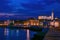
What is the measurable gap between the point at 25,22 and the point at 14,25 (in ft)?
38.1

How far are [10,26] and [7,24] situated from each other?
7900 millimetres

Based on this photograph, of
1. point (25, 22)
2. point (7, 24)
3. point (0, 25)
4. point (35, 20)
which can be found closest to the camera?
point (35, 20)

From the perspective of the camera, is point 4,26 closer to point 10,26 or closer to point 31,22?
point 10,26

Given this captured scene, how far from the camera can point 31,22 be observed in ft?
501

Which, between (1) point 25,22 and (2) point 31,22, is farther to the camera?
(1) point 25,22

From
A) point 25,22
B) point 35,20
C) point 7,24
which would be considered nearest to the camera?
point 35,20

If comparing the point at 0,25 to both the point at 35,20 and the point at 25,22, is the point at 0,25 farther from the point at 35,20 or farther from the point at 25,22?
the point at 35,20

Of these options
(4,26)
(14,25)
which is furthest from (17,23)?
(4,26)

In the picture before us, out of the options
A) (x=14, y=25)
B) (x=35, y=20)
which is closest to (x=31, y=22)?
(x=35, y=20)

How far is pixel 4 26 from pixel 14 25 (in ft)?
57.9

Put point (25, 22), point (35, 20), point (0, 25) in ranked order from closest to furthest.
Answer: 1. point (35, 20)
2. point (25, 22)
3. point (0, 25)

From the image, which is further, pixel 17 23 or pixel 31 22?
pixel 17 23

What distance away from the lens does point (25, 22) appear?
16375cm

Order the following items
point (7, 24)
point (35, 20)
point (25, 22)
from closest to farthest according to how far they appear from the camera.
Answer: point (35, 20)
point (25, 22)
point (7, 24)
